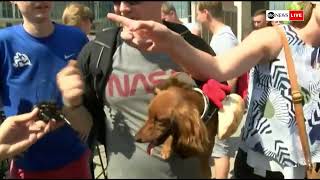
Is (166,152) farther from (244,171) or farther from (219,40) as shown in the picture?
(219,40)

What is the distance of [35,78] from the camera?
9.38 ft

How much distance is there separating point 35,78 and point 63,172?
0.51 m

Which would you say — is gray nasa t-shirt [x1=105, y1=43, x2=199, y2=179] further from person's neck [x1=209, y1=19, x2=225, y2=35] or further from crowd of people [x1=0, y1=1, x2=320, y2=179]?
person's neck [x1=209, y1=19, x2=225, y2=35]

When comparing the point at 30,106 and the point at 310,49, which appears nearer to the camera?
the point at 310,49

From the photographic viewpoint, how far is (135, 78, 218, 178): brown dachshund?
1843 millimetres

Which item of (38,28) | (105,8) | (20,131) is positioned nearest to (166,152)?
(105,8)

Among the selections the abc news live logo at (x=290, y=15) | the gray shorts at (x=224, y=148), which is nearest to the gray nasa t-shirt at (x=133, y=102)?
the abc news live logo at (x=290, y=15)

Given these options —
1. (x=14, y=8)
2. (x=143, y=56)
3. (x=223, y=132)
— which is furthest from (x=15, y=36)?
(x=223, y=132)

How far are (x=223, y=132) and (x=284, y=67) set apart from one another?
523 millimetres

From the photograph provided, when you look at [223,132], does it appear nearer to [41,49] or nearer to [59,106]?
[59,106]

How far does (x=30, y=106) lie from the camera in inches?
112

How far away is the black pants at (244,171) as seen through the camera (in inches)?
103

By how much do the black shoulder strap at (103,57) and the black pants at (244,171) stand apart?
90cm

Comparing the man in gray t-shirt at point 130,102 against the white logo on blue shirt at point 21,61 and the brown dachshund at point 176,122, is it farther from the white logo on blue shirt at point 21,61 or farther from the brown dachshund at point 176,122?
the white logo on blue shirt at point 21,61
